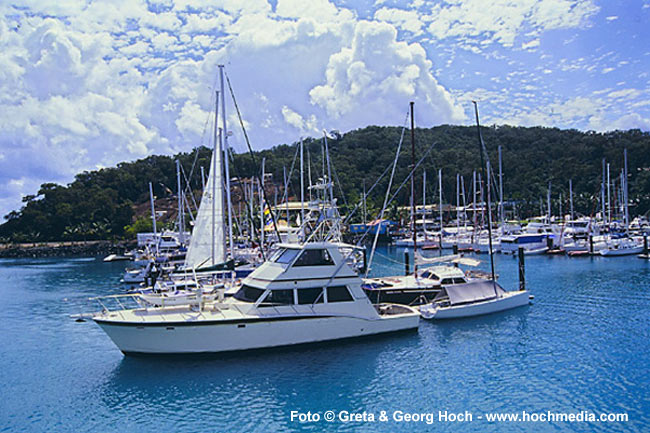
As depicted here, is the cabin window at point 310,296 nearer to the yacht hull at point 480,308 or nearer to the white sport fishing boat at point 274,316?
the white sport fishing boat at point 274,316

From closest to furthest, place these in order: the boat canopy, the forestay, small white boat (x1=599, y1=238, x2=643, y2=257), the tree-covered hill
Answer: the boat canopy, the forestay, small white boat (x1=599, y1=238, x2=643, y2=257), the tree-covered hill

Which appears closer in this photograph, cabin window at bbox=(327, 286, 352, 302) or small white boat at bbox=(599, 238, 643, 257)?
cabin window at bbox=(327, 286, 352, 302)

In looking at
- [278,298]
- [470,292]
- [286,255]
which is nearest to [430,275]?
[470,292]

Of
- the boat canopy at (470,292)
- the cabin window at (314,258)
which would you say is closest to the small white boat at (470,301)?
the boat canopy at (470,292)

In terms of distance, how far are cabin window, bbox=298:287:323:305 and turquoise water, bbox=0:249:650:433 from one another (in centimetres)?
203

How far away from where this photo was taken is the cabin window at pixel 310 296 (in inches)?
815

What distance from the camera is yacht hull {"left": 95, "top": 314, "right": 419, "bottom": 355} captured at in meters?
19.1

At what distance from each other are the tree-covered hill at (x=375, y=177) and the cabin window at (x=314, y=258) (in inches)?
2548

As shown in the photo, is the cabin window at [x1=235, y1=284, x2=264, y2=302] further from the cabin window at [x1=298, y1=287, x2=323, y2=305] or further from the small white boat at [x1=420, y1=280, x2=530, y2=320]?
the small white boat at [x1=420, y1=280, x2=530, y2=320]

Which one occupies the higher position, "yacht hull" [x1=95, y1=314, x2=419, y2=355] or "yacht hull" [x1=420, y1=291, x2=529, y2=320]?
"yacht hull" [x1=95, y1=314, x2=419, y2=355]

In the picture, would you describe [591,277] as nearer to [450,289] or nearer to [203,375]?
[450,289]

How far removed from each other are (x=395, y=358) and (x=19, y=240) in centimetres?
10097

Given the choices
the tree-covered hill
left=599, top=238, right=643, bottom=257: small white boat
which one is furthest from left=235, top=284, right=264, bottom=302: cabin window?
the tree-covered hill

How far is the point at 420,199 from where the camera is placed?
109 m
